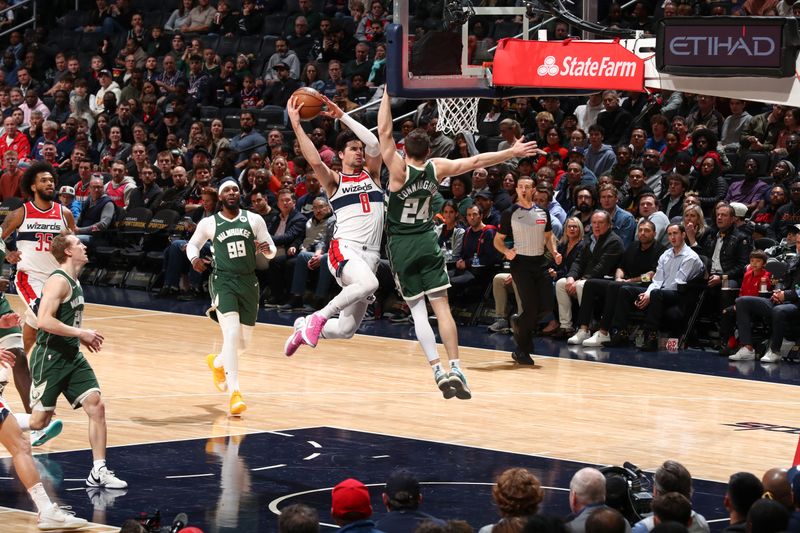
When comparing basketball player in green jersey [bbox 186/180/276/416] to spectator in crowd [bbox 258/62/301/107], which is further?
spectator in crowd [bbox 258/62/301/107]

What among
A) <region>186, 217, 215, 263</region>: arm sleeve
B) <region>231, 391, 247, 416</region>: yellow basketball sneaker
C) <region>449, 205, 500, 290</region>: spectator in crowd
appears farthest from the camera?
<region>449, 205, 500, 290</region>: spectator in crowd

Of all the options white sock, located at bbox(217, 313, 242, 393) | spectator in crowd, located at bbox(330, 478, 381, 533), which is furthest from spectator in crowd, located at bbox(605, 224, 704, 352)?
spectator in crowd, located at bbox(330, 478, 381, 533)

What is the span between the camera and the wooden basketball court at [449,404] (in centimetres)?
988

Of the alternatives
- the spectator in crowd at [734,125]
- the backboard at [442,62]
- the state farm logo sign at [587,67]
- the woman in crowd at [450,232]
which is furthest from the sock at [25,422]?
the spectator in crowd at [734,125]

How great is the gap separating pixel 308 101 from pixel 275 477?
2.74 metres

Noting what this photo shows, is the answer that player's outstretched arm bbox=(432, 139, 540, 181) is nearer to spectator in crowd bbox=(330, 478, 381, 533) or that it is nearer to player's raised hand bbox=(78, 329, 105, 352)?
player's raised hand bbox=(78, 329, 105, 352)

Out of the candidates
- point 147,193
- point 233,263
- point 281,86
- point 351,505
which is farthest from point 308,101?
point 281,86

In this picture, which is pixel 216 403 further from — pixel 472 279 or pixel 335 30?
pixel 335 30

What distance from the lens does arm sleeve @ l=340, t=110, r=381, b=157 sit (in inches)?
364

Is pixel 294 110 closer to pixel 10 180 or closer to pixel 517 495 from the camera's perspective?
pixel 517 495

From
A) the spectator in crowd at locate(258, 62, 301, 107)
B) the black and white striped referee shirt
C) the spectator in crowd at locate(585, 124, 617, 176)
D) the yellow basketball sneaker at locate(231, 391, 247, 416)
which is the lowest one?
the yellow basketball sneaker at locate(231, 391, 247, 416)

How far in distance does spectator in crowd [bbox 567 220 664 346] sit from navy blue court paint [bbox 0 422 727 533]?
5.41m

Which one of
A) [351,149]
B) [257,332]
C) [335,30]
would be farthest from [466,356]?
[335,30]

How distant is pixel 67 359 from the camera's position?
8492 mm
